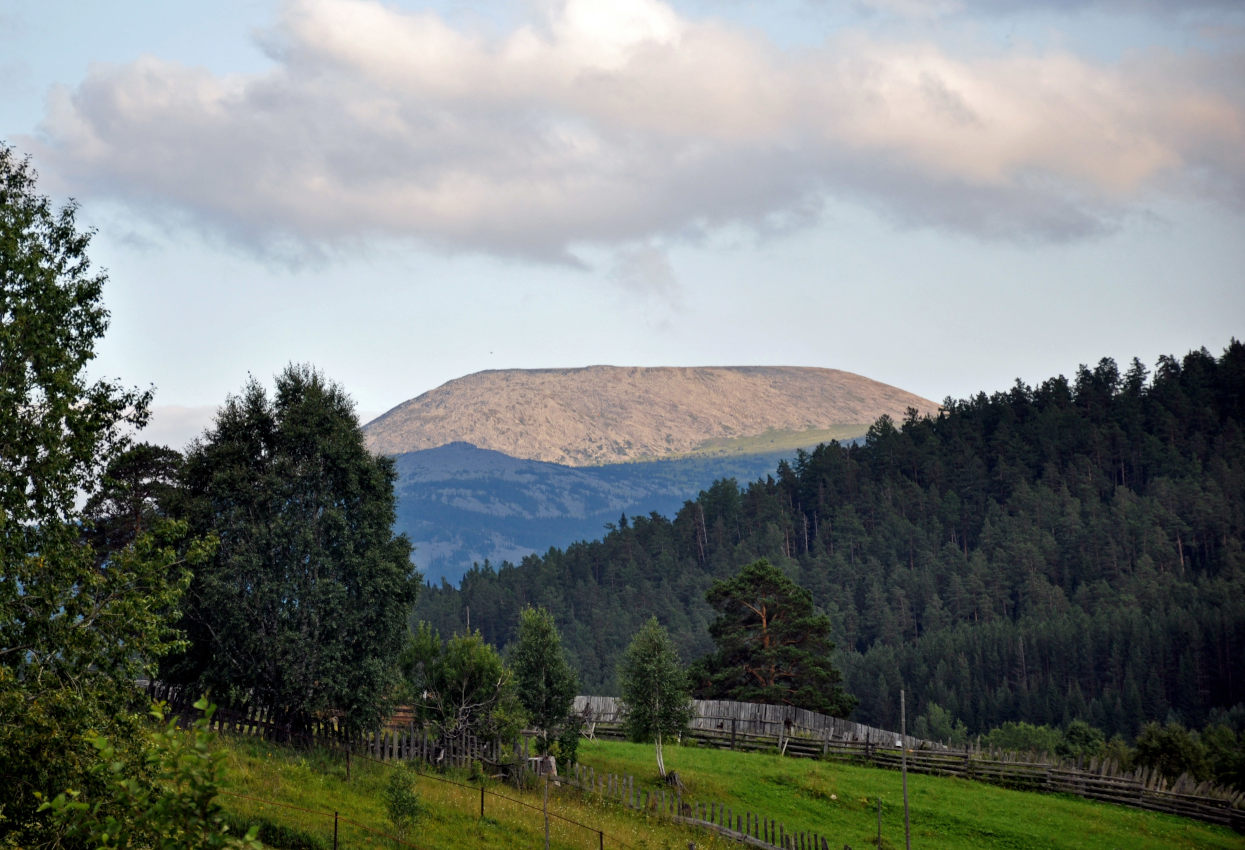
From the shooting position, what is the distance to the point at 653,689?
151 ft

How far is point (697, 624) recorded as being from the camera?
495ft

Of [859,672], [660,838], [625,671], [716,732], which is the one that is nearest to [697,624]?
[859,672]

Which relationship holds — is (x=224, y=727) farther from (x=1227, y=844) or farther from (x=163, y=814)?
(x=1227, y=844)

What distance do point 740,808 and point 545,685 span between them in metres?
9.06

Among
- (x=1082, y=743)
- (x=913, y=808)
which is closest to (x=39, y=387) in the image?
(x=913, y=808)

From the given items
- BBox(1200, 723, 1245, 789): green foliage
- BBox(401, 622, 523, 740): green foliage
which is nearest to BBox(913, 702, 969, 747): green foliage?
BBox(1200, 723, 1245, 789): green foliage

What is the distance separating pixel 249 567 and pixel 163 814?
2740 centimetres

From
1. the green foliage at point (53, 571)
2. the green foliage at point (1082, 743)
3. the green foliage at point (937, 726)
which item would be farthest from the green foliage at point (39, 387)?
the green foliage at point (937, 726)

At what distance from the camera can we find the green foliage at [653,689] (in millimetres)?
45625

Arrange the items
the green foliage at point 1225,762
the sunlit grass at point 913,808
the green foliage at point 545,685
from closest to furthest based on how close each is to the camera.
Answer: the sunlit grass at point 913,808 → the green foliage at point 545,685 → the green foliage at point 1225,762

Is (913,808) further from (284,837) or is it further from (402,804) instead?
(284,837)

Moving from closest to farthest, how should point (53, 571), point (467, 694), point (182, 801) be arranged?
point (182, 801), point (53, 571), point (467, 694)

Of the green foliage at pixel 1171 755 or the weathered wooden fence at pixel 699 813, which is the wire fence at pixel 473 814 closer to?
the weathered wooden fence at pixel 699 813

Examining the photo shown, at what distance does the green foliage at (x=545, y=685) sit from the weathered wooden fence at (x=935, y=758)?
8969 millimetres
